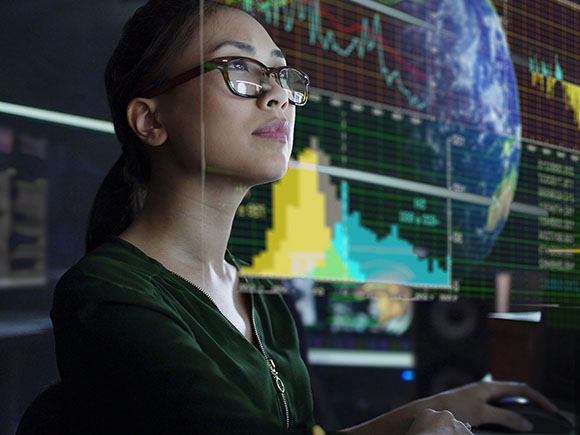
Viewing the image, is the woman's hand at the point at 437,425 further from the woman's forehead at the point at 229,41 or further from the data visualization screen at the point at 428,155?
the woman's forehead at the point at 229,41

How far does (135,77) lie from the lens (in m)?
0.71

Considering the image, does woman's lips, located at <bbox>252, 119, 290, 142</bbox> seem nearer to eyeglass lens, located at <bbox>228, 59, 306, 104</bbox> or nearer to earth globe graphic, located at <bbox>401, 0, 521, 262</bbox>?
eyeglass lens, located at <bbox>228, 59, 306, 104</bbox>

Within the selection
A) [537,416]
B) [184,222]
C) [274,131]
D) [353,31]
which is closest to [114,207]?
[184,222]

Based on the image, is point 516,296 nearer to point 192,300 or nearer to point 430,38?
point 430,38

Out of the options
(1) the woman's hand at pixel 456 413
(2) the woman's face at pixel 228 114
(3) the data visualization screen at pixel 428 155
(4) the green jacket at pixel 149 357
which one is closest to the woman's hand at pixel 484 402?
(1) the woman's hand at pixel 456 413

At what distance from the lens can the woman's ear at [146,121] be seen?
0.71m

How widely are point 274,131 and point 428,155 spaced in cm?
25

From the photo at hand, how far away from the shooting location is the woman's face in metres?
0.67

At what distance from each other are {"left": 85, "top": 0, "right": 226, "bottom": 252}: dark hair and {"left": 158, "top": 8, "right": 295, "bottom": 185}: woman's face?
0.06 feet

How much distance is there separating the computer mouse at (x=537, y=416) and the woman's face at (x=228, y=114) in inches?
18.1

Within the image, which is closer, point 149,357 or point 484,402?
point 149,357

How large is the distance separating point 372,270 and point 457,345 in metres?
0.30

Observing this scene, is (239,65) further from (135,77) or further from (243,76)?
(135,77)

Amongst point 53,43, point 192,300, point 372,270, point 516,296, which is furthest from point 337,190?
point 53,43
